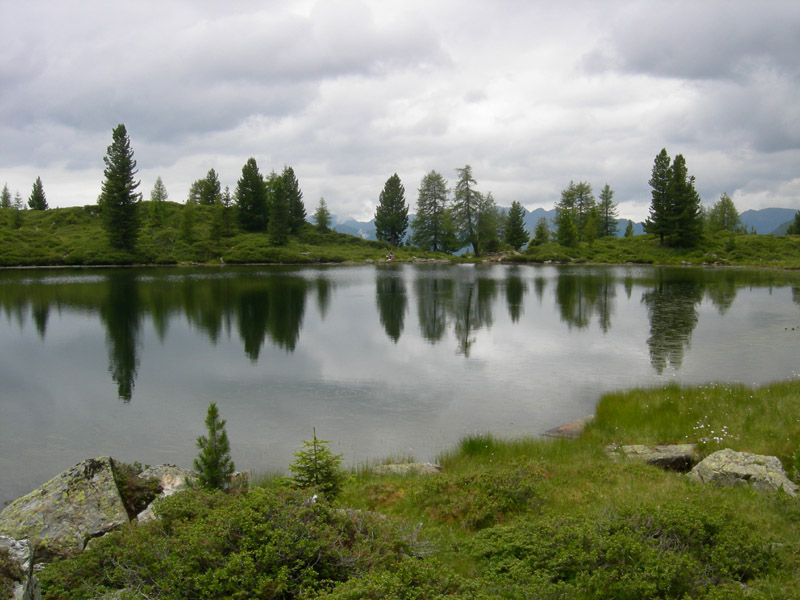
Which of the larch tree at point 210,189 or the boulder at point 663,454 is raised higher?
the larch tree at point 210,189

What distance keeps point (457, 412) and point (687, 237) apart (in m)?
88.2

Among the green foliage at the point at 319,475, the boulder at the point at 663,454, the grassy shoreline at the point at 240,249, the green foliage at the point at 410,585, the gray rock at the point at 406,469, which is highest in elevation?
the grassy shoreline at the point at 240,249

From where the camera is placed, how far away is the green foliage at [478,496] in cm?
771

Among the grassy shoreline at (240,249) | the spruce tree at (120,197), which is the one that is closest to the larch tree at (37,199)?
the grassy shoreline at (240,249)

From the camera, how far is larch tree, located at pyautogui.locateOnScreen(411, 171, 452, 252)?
11188cm

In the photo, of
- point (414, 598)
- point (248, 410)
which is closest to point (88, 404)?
point (248, 410)

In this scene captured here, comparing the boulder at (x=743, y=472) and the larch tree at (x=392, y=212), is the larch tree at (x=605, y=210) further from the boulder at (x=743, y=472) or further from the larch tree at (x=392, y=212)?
the boulder at (x=743, y=472)

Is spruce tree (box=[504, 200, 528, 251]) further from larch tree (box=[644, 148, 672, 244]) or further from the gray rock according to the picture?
the gray rock

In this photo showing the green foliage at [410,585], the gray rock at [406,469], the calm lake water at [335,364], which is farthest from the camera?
the calm lake water at [335,364]

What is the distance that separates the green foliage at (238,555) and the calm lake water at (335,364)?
6.16 metres

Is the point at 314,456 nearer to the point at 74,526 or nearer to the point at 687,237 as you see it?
Answer: the point at 74,526

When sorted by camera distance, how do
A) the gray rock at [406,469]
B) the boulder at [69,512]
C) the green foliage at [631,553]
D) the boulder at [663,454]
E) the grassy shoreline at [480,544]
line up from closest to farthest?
the grassy shoreline at [480,544], the green foliage at [631,553], the boulder at [69,512], the boulder at [663,454], the gray rock at [406,469]

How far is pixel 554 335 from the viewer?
26.9 meters

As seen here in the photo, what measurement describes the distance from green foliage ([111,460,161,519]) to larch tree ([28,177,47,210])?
130 metres
